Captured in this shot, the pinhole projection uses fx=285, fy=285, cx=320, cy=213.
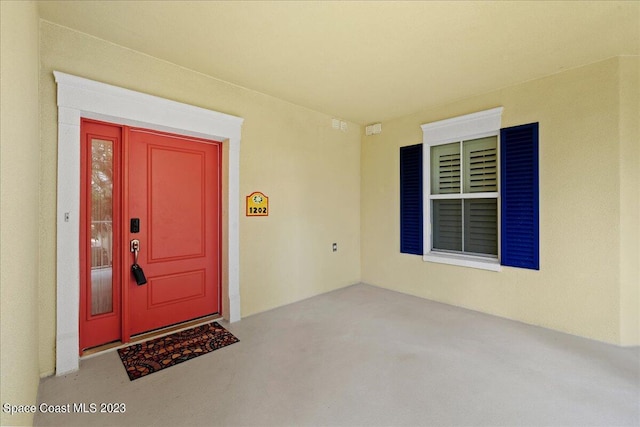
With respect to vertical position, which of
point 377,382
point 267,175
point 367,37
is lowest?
point 377,382

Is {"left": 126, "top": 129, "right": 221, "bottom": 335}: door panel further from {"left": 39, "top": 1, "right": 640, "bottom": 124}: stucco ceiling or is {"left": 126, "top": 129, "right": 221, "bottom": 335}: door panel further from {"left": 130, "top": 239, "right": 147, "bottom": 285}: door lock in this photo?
{"left": 39, "top": 1, "right": 640, "bottom": 124}: stucco ceiling

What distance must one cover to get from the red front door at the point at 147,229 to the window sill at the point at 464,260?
9.78ft

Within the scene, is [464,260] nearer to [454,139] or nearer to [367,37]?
[454,139]

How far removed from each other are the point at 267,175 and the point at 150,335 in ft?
7.21

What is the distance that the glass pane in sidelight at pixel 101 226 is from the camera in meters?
2.66

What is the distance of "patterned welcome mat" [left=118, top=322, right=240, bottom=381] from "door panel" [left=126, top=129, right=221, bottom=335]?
273 mm

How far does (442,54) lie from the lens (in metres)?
2.73

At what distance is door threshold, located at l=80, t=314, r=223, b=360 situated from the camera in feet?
8.46

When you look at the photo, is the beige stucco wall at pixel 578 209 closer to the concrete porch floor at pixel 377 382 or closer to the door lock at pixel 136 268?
the concrete porch floor at pixel 377 382

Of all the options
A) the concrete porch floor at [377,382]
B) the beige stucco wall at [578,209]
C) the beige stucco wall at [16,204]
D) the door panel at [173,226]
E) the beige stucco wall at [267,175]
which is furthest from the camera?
the door panel at [173,226]

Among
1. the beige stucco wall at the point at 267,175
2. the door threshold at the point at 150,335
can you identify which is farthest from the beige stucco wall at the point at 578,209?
the door threshold at the point at 150,335

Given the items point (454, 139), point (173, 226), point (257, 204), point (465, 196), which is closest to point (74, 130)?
point (173, 226)

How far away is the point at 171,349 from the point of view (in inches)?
105

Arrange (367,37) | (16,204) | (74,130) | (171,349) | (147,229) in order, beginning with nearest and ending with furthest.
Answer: (16,204) → (74,130) → (367,37) → (171,349) → (147,229)
